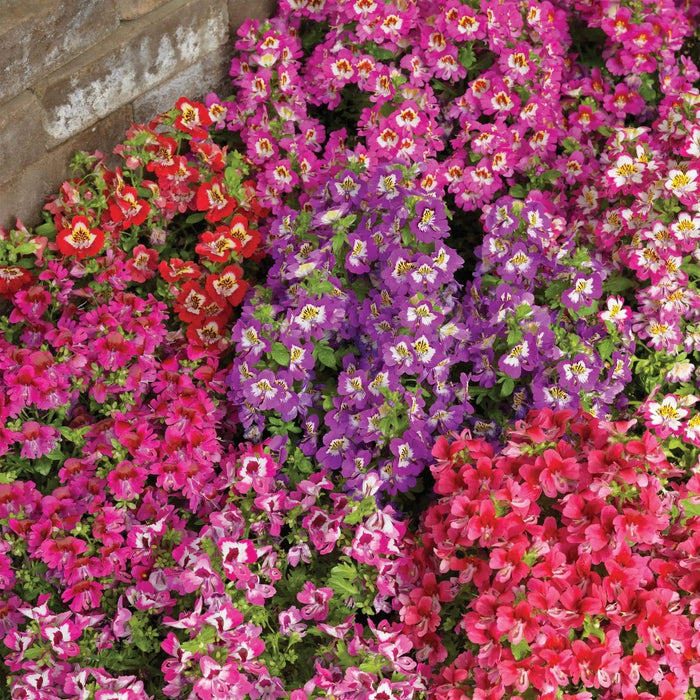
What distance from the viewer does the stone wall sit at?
83.1 inches

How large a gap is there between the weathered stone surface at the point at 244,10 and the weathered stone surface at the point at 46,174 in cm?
50

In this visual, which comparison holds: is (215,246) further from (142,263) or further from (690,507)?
(690,507)

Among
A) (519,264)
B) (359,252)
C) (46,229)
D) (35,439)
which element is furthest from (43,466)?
(519,264)

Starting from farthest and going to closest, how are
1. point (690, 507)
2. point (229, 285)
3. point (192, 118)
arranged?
1. point (192, 118)
2. point (229, 285)
3. point (690, 507)

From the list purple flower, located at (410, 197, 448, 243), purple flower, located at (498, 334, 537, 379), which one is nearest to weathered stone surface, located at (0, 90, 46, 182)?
purple flower, located at (410, 197, 448, 243)

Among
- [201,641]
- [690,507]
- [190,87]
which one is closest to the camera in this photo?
[201,641]

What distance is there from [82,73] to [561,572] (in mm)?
1748

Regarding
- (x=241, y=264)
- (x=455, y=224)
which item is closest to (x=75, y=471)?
(x=241, y=264)

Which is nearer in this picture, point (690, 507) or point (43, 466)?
point (690, 507)

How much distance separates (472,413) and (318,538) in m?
0.59

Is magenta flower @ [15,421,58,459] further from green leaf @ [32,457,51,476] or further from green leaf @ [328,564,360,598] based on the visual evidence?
green leaf @ [328,564,360,598]

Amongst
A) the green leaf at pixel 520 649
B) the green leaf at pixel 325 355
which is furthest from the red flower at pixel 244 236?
the green leaf at pixel 520 649

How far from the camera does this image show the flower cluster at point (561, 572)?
66.9 inches

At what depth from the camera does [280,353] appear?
207 centimetres
